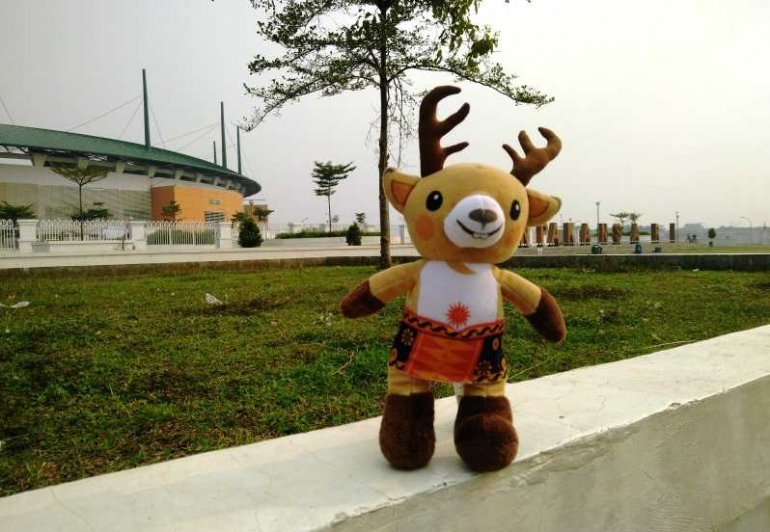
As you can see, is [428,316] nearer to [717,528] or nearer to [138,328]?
[717,528]

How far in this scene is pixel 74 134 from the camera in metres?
38.2

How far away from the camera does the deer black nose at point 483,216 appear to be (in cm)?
138

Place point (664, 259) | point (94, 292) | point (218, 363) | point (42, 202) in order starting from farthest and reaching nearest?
point (42, 202) → point (664, 259) → point (94, 292) → point (218, 363)

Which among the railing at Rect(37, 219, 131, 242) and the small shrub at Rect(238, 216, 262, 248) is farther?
the small shrub at Rect(238, 216, 262, 248)

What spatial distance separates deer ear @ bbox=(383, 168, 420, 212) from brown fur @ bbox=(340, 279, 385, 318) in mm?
273

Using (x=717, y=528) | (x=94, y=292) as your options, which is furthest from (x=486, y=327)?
(x=94, y=292)

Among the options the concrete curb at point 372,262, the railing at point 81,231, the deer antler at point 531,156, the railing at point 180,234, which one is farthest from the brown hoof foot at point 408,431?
the railing at point 180,234

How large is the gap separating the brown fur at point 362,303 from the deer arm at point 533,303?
39 centimetres

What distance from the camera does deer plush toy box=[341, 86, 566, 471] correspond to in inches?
54.3

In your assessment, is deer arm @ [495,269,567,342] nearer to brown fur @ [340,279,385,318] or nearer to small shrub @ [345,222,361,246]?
brown fur @ [340,279,385,318]

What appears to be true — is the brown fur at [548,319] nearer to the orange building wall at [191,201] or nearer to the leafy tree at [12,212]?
the leafy tree at [12,212]

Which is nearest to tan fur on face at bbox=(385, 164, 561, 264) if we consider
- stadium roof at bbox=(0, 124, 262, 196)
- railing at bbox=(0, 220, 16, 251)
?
railing at bbox=(0, 220, 16, 251)

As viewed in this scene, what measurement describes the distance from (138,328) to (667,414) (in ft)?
12.7

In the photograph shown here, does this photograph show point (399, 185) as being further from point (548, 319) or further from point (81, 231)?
point (81, 231)
